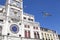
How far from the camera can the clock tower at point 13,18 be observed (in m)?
42.1

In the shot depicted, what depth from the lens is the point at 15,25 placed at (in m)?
44.7

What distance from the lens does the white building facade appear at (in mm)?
41594

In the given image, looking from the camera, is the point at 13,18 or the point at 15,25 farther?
the point at 13,18

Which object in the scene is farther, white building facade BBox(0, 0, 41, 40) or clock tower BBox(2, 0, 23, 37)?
clock tower BBox(2, 0, 23, 37)

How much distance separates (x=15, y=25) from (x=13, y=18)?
9.02ft

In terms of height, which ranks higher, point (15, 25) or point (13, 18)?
point (13, 18)

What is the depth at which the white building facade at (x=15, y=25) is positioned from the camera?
41.6 meters

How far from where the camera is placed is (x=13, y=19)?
4500 cm

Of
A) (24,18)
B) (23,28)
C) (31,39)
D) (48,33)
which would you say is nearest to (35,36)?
(31,39)

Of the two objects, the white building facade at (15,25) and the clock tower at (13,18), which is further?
the clock tower at (13,18)

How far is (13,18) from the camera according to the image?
45188 mm

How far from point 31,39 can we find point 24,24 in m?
6.34

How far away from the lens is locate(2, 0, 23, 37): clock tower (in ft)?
138

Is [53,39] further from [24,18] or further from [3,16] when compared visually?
[3,16]
